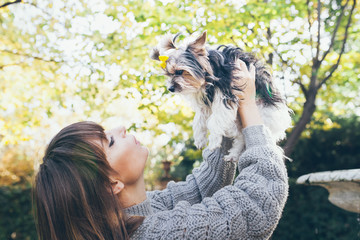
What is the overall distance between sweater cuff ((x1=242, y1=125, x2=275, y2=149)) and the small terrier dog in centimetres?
24

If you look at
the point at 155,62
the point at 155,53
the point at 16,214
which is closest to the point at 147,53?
the point at 155,62

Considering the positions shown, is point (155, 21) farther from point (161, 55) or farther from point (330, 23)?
point (330, 23)

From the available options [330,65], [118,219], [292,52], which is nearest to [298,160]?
[330,65]

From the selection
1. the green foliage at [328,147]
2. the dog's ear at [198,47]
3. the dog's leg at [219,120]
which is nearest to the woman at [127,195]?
the dog's leg at [219,120]

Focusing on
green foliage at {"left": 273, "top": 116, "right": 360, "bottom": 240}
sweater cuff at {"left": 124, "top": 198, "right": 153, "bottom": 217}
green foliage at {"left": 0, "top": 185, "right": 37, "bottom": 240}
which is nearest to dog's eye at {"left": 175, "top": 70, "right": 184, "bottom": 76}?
sweater cuff at {"left": 124, "top": 198, "right": 153, "bottom": 217}

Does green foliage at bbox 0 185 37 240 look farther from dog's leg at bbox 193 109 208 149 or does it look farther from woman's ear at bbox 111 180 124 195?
woman's ear at bbox 111 180 124 195

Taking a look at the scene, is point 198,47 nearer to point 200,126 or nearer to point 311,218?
point 200,126

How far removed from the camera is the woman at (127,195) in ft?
4.99

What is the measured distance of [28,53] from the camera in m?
7.35

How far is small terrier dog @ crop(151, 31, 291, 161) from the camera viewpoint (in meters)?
2.06

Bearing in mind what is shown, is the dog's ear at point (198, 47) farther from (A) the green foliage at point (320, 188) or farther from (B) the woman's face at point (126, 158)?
(A) the green foliage at point (320, 188)

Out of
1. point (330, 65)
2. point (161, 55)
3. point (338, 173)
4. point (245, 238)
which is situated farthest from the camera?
point (330, 65)

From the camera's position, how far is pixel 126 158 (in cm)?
176

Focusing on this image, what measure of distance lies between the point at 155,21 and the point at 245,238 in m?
3.54
